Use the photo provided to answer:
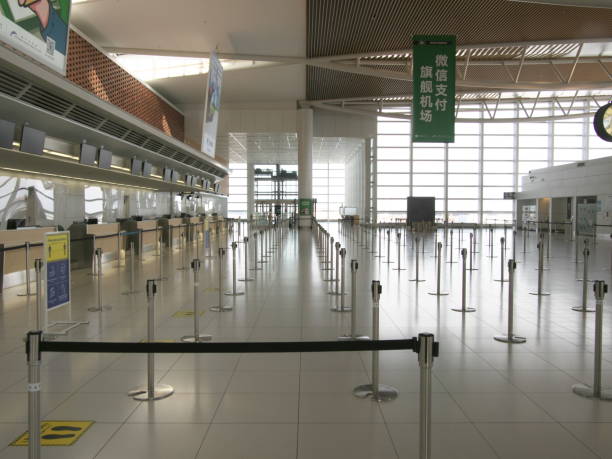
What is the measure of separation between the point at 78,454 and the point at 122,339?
3.06 m

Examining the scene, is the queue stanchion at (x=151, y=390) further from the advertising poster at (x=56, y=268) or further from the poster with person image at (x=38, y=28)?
the poster with person image at (x=38, y=28)

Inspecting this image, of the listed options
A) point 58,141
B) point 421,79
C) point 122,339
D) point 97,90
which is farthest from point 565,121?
point 122,339

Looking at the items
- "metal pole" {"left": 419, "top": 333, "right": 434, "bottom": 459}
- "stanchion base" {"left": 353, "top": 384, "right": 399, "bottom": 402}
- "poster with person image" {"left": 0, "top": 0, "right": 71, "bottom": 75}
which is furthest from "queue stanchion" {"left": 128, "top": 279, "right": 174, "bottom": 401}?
"poster with person image" {"left": 0, "top": 0, "right": 71, "bottom": 75}

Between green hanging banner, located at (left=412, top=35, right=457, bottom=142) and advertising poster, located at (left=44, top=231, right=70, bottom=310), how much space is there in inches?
377

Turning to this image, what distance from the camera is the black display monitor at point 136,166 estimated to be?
55.9ft

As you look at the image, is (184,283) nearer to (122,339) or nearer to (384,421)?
(122,339)

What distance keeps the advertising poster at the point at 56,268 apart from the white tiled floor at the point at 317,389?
22.9 inches

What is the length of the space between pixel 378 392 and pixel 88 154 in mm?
11723

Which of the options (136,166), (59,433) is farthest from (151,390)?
(136,166)

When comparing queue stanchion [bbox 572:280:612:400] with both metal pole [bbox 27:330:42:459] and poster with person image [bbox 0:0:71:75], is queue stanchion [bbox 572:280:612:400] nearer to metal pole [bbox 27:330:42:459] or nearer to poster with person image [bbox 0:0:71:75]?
metal pole [bbox 27:330:42:459]

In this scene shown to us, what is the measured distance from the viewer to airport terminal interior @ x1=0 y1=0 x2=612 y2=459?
365cm

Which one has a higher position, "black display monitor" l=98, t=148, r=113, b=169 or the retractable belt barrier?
Result: "black display monitor" l=98, t=148, r=113, b=169

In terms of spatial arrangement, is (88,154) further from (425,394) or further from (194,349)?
(425,394)

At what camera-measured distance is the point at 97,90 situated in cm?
1764
